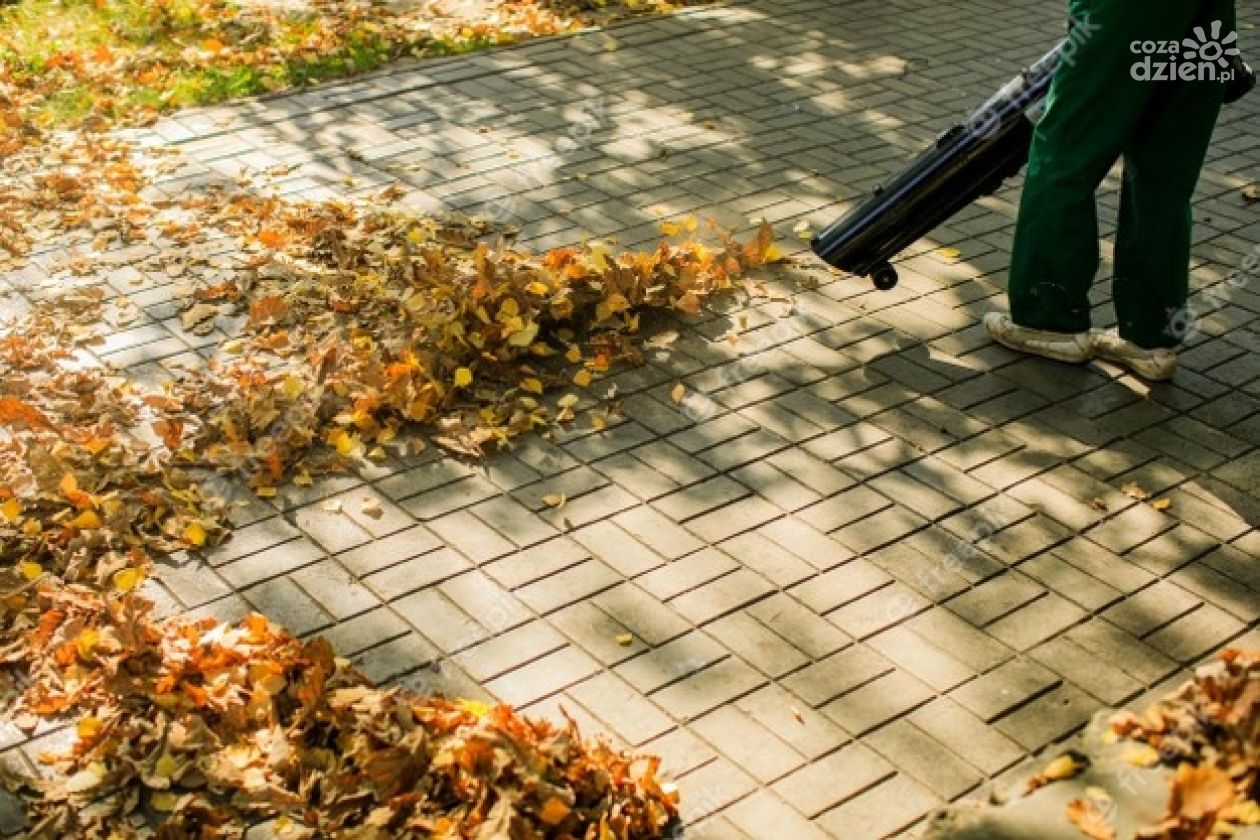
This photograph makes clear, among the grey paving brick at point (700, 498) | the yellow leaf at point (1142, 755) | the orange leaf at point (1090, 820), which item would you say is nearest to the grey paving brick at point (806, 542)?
the grey paving brick at point (700, 498)

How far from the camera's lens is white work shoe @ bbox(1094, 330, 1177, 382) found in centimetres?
536

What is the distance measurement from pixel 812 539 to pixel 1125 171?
5.96 ft

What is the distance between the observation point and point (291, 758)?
3.59 m

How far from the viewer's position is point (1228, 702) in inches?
130

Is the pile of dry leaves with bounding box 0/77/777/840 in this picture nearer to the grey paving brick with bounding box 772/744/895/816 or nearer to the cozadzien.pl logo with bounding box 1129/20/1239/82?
the grey paving brick with bounding box 772/744/895/816

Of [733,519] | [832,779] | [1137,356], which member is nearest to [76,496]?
[733,519]

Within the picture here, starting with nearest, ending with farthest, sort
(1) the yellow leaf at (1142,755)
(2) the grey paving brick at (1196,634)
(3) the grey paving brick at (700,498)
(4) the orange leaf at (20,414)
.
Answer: (1) the yellow leaf at (1142,755)
(2) the grey paving brick at (1196,634)
(3) the grey paving brick at (700,498)
(4) the orange leaf at (20,414)

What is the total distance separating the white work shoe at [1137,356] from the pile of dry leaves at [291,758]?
2.71m

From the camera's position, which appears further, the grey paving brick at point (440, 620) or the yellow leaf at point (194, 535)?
the yellow leaf at point (194, 535)

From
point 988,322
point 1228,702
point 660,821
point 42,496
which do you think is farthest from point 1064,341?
point 42,496

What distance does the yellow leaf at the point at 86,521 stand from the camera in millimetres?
4484

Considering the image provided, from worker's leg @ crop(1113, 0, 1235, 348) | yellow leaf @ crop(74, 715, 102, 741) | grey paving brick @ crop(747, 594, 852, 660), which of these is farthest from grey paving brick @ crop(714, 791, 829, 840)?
worker's leg @ crop(1113, 0, 1235, 348)

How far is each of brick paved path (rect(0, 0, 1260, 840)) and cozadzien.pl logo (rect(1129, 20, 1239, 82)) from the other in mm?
1100

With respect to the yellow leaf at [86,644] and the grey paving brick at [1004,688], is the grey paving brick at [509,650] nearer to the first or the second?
the yellow leaf at [86,644]
